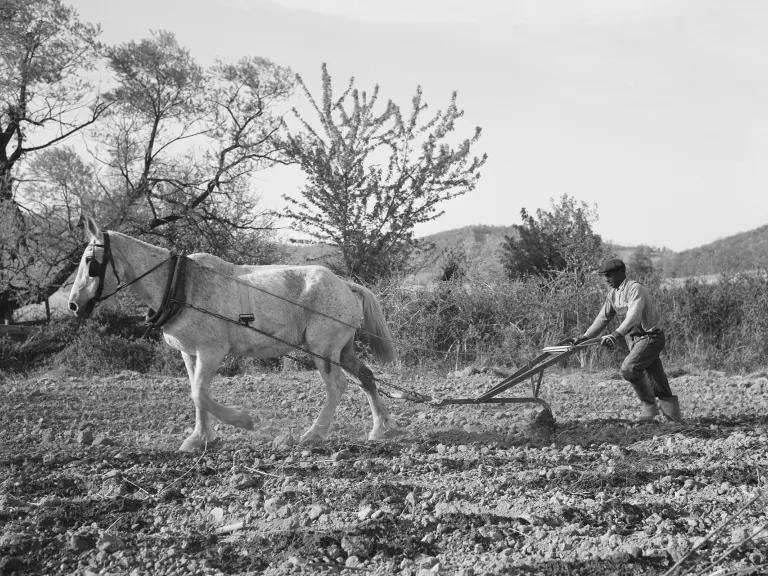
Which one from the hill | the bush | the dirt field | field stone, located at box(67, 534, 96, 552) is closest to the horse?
the dirt field

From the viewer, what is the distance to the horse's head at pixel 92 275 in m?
6.45

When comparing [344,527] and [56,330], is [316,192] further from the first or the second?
[344,527]

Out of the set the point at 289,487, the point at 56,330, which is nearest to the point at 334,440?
the point at 289,487

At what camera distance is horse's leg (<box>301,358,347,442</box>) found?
7.03m

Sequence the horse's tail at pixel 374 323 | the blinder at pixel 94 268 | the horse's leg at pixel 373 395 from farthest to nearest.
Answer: the horse's tail at pixel 374 323
the horse's leg at pixel 373 395
the blinder at pixel 94 268

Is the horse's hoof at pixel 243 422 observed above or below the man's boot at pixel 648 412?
above

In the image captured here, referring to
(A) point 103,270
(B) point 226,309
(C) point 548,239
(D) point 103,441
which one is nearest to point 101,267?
(A) point 103,270

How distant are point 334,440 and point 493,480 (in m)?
2.18

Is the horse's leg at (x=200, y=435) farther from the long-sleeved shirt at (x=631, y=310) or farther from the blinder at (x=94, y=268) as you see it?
the long-sleeved shirt at (x=631, y=310)

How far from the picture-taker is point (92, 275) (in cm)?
644

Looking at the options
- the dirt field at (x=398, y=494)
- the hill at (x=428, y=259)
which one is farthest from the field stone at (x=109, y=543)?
the hill at (x=428, y=259)

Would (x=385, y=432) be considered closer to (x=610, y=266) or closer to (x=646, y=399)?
(x=646, y=399)

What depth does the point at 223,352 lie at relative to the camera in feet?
22.1

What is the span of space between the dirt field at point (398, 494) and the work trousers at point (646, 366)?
0.38 metres
